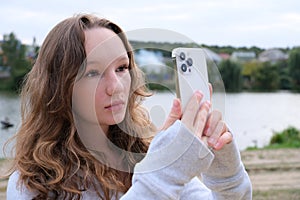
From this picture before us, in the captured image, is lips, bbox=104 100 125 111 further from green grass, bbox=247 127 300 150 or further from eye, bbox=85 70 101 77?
green grass, bbox=247 127 300 150

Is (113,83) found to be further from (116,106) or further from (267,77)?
(267,77)

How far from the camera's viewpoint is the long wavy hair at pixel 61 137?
978mm

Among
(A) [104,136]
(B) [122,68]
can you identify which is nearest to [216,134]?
(B) [122,68]

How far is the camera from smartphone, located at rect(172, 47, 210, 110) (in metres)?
0.63

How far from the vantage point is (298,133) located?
8.01 meters

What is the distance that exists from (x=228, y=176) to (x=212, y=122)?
0.66 feet

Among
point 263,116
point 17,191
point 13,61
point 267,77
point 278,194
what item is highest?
point 17,191

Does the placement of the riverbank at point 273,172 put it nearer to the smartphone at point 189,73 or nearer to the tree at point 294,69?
the tree at point 294,69

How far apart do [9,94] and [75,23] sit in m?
1.64

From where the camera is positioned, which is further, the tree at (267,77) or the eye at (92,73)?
the tree at (267,77)

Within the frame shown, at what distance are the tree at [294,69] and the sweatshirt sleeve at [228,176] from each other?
677 cm

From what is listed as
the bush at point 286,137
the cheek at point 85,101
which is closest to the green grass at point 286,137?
the bush at point 286,137

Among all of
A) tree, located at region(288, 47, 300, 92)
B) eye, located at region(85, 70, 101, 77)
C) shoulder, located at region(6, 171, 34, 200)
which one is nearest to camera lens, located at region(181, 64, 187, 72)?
eye, located at region(85, 70, 101, 77)

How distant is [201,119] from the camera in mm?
626
